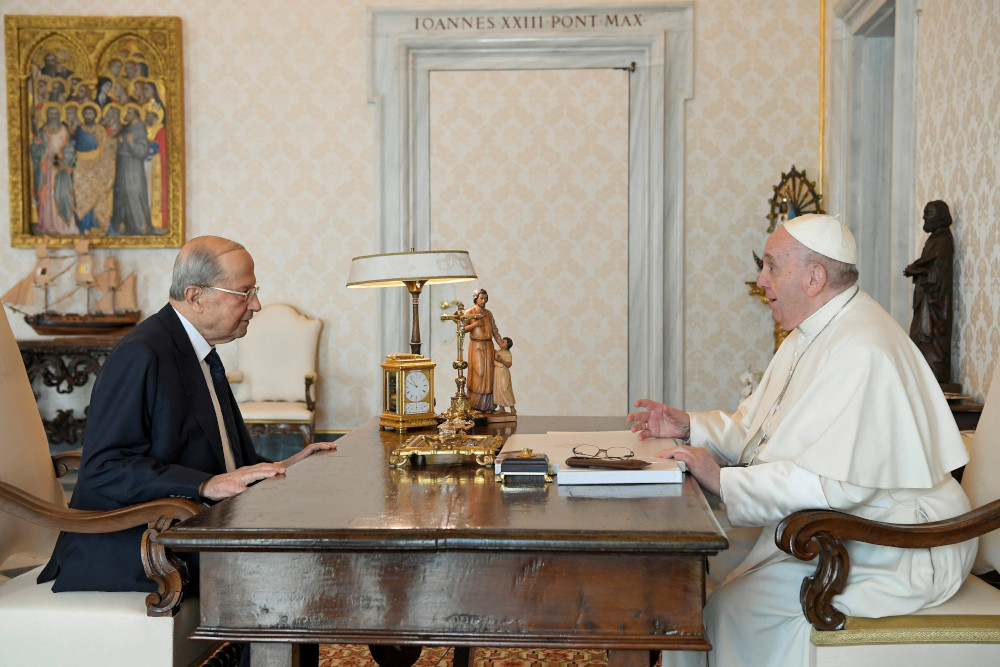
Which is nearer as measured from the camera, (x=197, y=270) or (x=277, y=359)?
(x=197, y=270)

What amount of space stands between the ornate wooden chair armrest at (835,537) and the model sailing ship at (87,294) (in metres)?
6.57

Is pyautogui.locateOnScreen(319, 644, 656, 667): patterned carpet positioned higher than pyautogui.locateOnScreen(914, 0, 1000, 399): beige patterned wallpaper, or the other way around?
pyautogui.locateOnScreen(914, 0, 1000, 399): beige patterned wallpaper

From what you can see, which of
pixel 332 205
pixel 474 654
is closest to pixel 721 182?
pixel 332 205

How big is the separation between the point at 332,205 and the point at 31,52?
2.78 meters

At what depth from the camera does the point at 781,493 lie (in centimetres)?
252

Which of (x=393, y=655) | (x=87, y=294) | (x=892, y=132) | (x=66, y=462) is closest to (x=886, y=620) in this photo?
(x=393, y=655)

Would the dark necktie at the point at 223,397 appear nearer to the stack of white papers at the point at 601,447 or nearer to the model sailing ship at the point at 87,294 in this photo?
the stack of white papers at the point at 601,447

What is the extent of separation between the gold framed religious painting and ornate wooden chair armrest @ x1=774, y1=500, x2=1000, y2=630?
260 inches

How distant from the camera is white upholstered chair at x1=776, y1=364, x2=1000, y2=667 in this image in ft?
7.52

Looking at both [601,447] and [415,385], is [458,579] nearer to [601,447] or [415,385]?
[601,447]

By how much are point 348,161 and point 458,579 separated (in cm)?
623

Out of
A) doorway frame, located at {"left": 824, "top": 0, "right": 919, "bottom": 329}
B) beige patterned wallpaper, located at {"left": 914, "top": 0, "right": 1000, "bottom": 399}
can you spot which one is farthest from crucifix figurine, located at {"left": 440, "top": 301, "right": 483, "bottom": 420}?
doorway frame, located at {"left": 824, "top": 0, "right": 919, "bottom": 329}

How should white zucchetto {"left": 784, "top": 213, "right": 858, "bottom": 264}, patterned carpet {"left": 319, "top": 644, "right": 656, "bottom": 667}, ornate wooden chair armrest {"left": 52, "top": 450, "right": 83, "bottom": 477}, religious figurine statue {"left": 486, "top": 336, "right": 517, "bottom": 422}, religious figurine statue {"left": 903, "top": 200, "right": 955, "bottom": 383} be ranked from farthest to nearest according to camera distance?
1. religious figurine statue {"left": 903, "top": 200, "right": 955, "bottom": 383}
2. patterned carpet {"left": 319, "top": 644, "right": 656, "bottom": 667}
3. religious figurine statue {"left": 486, "top": 336, "right": 517, "bottom": 422}
4. ornate wooden chair armrest {"left": 52, "top": 450, "right": 83, "bottom": 477}
5. white zucchetto {"left": 784, "top": 213, "right": 858, "bottom": 264}

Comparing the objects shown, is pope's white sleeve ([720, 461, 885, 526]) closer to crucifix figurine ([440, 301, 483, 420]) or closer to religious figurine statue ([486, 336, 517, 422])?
crucifix figurine ([440, 301, 483, 420])
